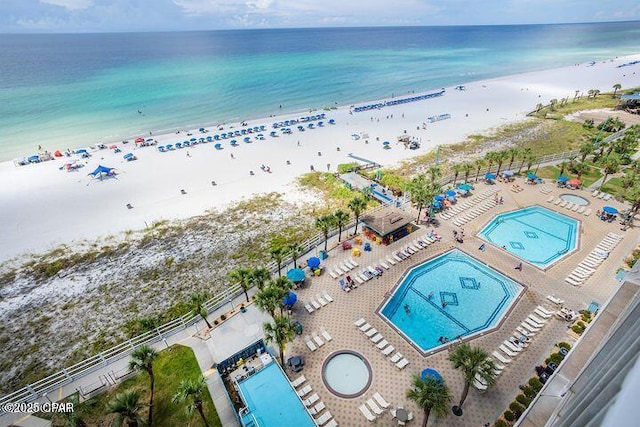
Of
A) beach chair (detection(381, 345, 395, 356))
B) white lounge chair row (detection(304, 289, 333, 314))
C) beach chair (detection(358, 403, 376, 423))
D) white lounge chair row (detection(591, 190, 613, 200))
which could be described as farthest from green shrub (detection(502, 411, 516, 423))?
white lounge chair row (detection(591, 190, 613, 200))

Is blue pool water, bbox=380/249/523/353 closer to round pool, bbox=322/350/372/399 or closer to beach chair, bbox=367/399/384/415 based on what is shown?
round pool, bbox=322/350/372/399

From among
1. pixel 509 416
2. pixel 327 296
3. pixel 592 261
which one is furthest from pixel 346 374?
pixel 592 261

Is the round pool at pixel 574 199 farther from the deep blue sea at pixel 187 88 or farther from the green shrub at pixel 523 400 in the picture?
the deep blue sea at pixel 187 88

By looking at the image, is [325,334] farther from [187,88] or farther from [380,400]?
[187,88]

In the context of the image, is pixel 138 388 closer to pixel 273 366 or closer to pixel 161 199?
pixel 273 366

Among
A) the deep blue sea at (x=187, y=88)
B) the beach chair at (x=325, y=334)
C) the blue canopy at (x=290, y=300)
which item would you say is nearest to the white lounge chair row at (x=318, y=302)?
the blue canopy at (x=290, y=300)

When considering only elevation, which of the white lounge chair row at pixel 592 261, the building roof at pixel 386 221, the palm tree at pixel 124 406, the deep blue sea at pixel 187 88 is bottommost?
the white lounge chair row at pixel 592 261
